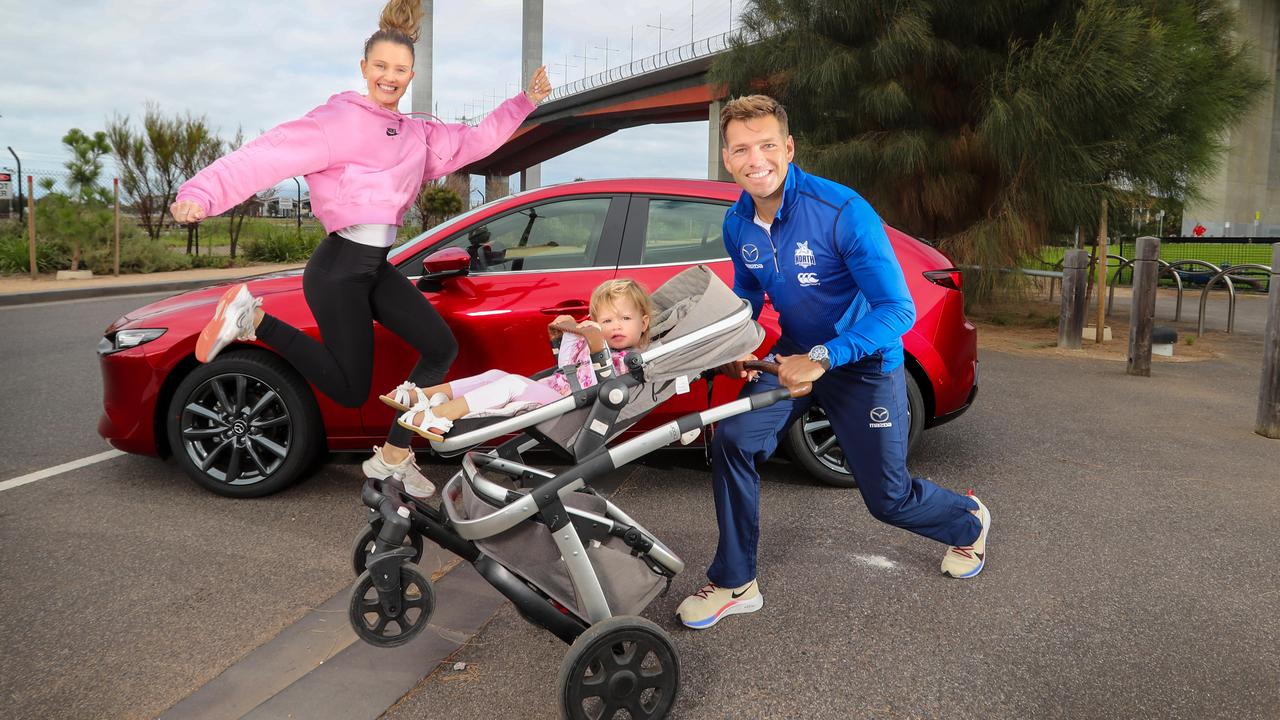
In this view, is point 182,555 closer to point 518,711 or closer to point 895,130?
point 518,711

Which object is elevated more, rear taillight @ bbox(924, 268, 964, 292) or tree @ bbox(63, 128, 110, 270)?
tree @ bbox(63, 128, 110, 270)

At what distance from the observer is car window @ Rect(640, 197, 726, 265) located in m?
Answer: 4.87

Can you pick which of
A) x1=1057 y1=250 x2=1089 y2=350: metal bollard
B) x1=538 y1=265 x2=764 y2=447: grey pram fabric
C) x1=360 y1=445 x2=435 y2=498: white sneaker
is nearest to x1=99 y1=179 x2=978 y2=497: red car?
x1=360 y1=445 x2=435 y2=498: white sneaker

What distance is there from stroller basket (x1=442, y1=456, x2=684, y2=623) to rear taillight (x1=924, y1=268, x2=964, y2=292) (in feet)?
8.94

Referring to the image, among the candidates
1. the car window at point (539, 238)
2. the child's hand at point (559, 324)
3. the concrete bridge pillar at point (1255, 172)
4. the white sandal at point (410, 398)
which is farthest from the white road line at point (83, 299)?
the concrete bridge pillar at point (1255, 172)

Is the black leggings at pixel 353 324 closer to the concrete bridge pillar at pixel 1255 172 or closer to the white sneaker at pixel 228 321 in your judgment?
the white sneaker at pixel 228 321

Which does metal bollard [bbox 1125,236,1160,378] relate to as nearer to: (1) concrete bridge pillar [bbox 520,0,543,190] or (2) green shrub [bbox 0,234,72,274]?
(2) green shrub [bbox 0,234,72,274]

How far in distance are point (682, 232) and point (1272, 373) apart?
170 inches

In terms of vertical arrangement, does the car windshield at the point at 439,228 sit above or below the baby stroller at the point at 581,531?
above

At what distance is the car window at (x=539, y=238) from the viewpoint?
477 cm

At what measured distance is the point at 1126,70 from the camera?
11117mm

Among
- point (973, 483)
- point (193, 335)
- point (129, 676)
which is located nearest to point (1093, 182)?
point (973, 483)

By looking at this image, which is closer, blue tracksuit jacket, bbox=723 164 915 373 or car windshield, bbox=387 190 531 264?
blue tracksuit jacket, bbox=723 164 915 373

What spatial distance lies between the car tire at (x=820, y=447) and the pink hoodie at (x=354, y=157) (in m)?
2.18
